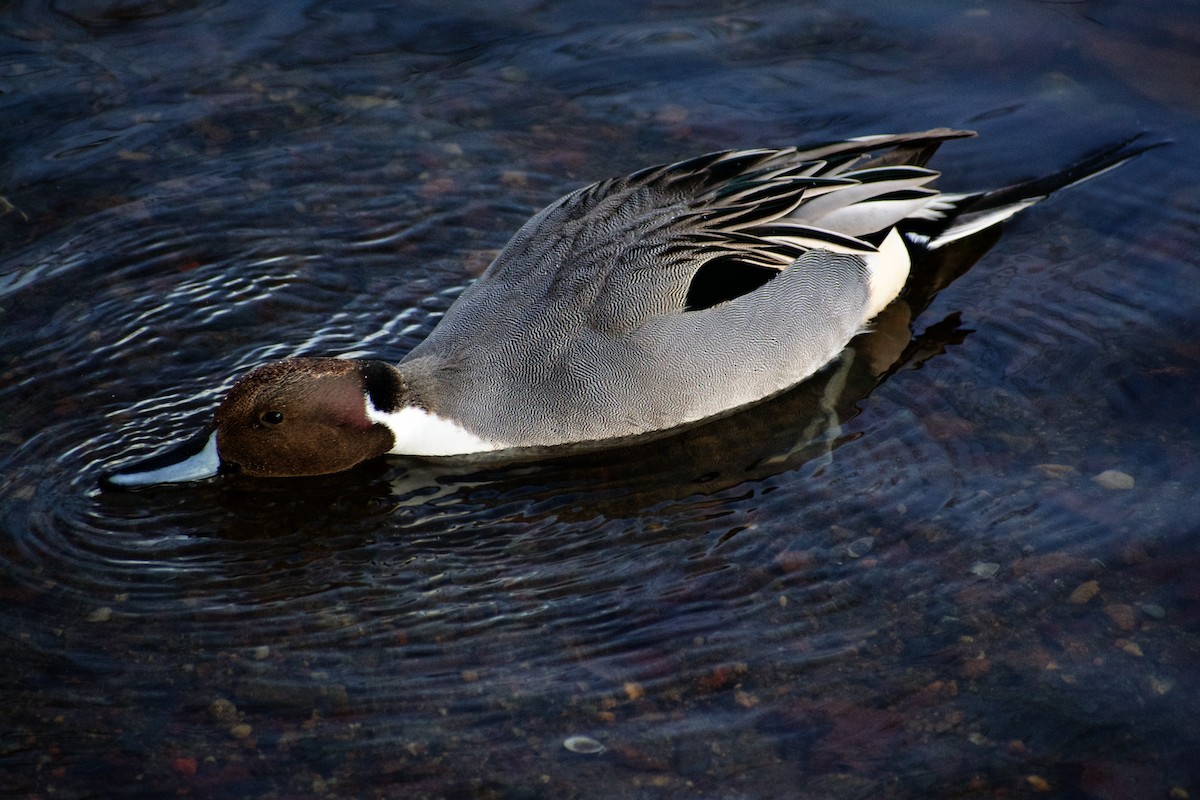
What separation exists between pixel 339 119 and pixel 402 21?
113 centimetres

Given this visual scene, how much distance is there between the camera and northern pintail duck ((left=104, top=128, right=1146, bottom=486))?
5.12 metres

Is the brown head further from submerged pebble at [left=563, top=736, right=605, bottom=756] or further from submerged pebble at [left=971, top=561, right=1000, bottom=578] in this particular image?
submerged pebble at [left=971, top=561, right=1000, bottom=578]

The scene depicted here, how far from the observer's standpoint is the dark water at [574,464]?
3951mm

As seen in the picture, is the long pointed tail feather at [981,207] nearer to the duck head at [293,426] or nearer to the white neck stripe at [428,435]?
the white neck stripe at [428,435]

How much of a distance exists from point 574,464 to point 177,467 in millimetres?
1494

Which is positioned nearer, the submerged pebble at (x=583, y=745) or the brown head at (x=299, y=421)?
the submerged pebble at (x=583, y=745)

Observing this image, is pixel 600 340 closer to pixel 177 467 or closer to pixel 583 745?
pixel 177 467

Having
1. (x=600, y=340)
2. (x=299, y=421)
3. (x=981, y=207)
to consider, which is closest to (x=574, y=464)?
(x=600, y=340)

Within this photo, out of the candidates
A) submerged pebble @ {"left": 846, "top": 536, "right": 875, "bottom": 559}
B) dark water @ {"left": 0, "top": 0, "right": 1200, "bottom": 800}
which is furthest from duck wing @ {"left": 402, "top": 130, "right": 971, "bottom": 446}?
submerged pebble @ {"left": 846, "top": 536, "right": 875, "bottom": 559}

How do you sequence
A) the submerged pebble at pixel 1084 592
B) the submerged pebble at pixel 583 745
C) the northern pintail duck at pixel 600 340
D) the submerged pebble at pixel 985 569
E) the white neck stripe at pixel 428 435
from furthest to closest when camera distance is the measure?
1. the white neck stripe at pixel 428 435
2. the northern pintail duck at pixel 600 340
3. the submerged pebble at pixel 985 569
4. the submerged pebble at pixel 1084 592
5. the submerged pebble at pixel 583 745

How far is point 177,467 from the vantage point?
16.5ft

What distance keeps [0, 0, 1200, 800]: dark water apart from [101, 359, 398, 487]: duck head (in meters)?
0.10

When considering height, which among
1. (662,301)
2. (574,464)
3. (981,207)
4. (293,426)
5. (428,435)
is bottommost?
(574,464)

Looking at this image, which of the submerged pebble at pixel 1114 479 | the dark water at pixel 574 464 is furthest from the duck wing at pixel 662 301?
the submerged pebble at pixel 1114 479
